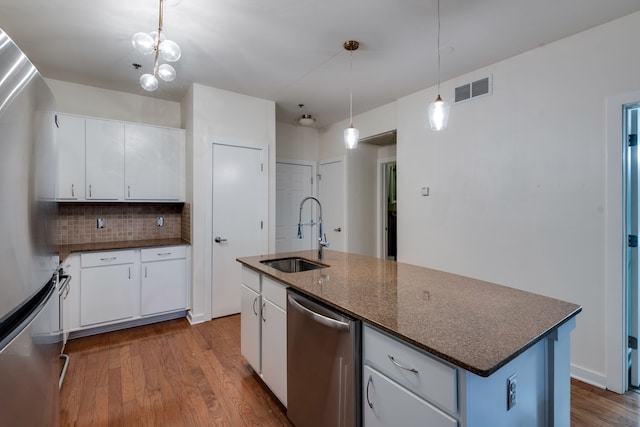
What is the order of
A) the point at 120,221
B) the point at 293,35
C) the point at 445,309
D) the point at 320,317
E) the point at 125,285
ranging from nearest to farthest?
1. the point at 445,309
2. the point at 320,317
3. the point at 293,35
4. the point at 125,285
5. the point at 120,221

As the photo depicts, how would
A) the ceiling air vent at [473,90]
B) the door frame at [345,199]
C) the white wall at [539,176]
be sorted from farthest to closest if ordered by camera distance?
the door frame at [345,199], the ceiling air vent at [473,90], the white wall at [539,176]

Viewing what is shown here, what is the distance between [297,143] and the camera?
4941mm

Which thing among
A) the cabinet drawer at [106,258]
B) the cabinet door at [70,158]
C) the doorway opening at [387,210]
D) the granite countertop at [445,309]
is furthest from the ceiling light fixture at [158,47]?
the doorway opening at [387,210]

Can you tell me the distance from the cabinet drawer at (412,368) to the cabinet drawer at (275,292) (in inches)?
26.8

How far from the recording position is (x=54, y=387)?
1.36 meters

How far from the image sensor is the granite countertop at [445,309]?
3.17ft

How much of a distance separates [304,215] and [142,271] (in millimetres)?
Result: 2475

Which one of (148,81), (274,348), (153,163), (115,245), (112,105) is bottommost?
(274,348)

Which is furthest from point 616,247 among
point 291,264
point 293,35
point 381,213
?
point 381,213

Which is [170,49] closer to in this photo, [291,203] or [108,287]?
[108,287]

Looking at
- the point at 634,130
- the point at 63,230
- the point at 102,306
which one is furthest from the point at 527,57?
the point at 63,230

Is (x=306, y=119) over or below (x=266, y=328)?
over

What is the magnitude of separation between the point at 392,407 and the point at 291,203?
154 inches

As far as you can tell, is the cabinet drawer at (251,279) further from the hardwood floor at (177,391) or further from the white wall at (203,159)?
the white wall at (203,159)
